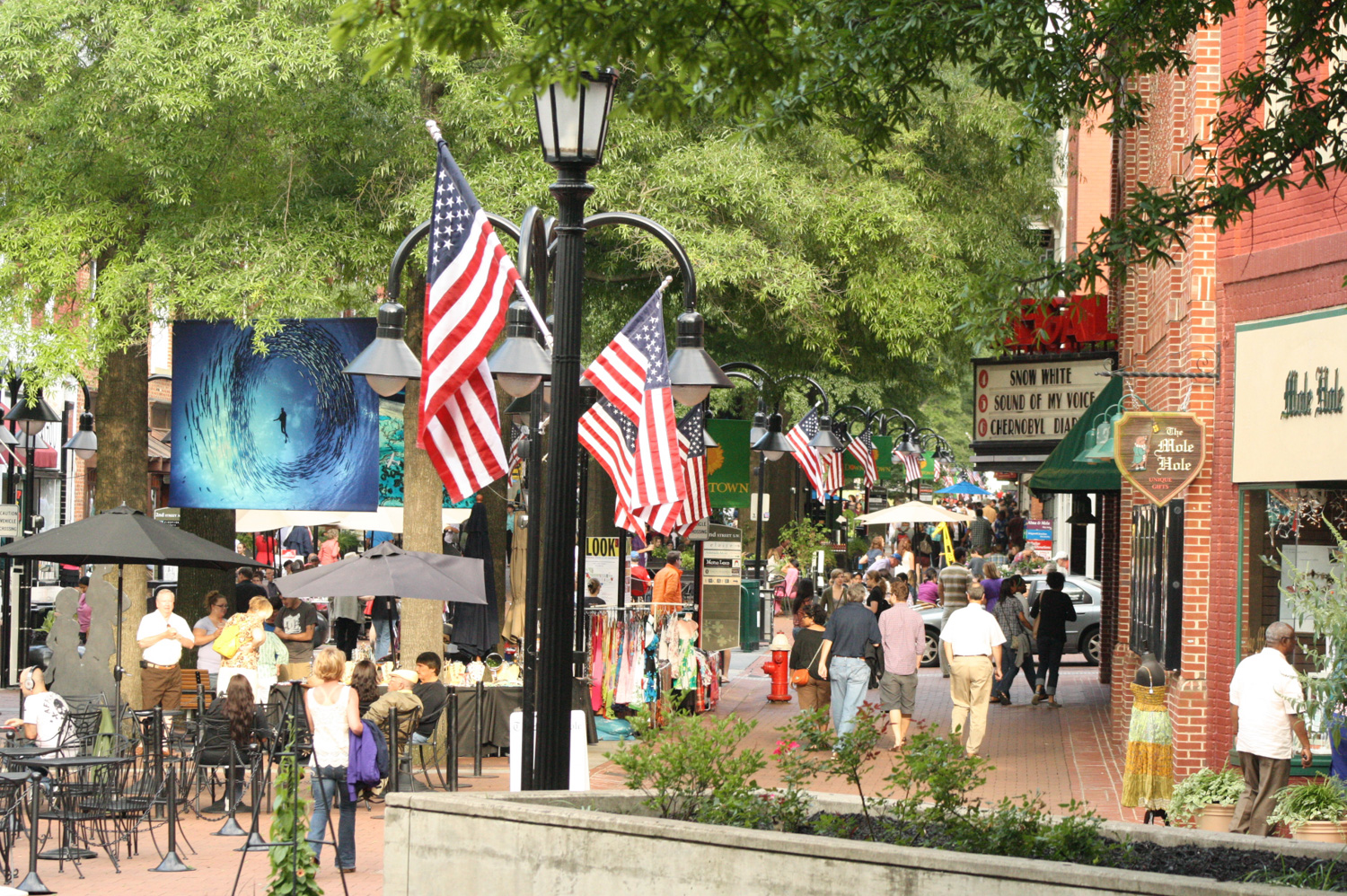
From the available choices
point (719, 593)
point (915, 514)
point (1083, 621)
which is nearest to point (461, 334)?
point (719, 593)

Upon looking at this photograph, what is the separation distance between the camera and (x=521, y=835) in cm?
712

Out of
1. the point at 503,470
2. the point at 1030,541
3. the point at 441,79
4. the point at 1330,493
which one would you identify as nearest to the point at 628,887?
the point at 503,470

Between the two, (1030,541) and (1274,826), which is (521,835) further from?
(1030,541)

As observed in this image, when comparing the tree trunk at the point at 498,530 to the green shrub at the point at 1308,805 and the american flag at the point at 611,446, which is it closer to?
the american flag at the point at 611,446

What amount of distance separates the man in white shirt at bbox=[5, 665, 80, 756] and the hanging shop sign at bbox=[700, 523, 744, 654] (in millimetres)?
9473

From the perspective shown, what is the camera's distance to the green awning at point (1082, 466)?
17.0 metres

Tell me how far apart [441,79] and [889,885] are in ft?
40.7

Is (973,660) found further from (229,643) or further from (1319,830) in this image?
(229,643)

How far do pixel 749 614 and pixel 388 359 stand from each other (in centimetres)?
1929

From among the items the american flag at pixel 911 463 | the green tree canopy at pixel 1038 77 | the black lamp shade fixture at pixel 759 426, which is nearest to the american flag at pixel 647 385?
the green tree canopy at pixel 1038 77

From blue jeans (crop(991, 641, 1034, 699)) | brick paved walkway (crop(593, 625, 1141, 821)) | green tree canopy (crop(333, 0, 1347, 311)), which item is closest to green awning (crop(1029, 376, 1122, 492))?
brick paved walkway (crop(593, 625, 1141, 821))

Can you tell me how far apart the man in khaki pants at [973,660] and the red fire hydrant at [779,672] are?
5.02m

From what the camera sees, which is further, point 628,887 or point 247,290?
point 247,290

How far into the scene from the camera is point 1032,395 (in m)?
20.6
